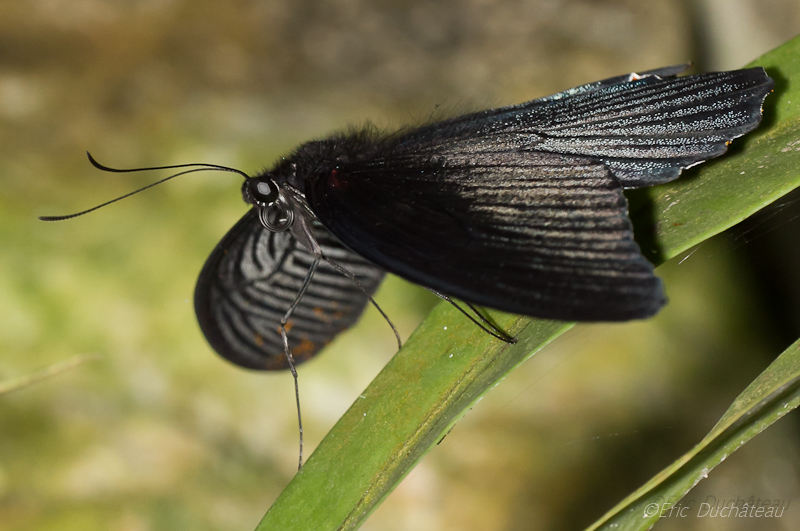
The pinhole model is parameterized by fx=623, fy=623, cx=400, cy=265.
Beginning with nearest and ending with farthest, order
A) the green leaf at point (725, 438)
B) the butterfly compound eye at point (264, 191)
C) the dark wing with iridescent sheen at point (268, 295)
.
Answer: the green leaf at point (725, 438) → the butterfly compound eye at point (264, 191) → the dark wing with iridescent sheen at point (268, 295)

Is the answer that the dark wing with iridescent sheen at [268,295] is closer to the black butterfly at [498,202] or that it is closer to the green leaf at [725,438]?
the black butterfly at [498,202]

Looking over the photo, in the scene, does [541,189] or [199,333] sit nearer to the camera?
[541,189]

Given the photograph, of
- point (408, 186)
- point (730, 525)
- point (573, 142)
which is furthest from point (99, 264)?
point (730, 525)

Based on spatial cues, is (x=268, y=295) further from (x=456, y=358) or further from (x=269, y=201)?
(x=456, y=358)

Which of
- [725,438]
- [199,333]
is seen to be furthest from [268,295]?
[725,438]

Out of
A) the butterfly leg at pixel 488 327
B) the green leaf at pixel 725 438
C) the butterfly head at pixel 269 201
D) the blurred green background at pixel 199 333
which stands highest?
the green leaf at pixel 725 438

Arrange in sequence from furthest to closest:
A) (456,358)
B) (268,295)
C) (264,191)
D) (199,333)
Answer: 1. (199,333)
2. (268,295)
3. (264,191)
4. (456,358)

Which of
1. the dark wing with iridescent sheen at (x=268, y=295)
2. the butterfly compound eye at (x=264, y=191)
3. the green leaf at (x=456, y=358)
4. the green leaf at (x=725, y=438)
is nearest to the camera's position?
the green leaf at (x=725, y=438)

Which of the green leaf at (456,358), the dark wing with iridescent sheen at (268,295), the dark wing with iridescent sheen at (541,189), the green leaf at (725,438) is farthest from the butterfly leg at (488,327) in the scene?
the dark wing with iridescent sheen at (268,295)

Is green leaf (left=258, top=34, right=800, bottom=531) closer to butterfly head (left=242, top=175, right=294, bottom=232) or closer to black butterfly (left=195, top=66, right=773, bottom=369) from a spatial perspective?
black butterfly (left=195, top=66, right=773, bottom=369)
